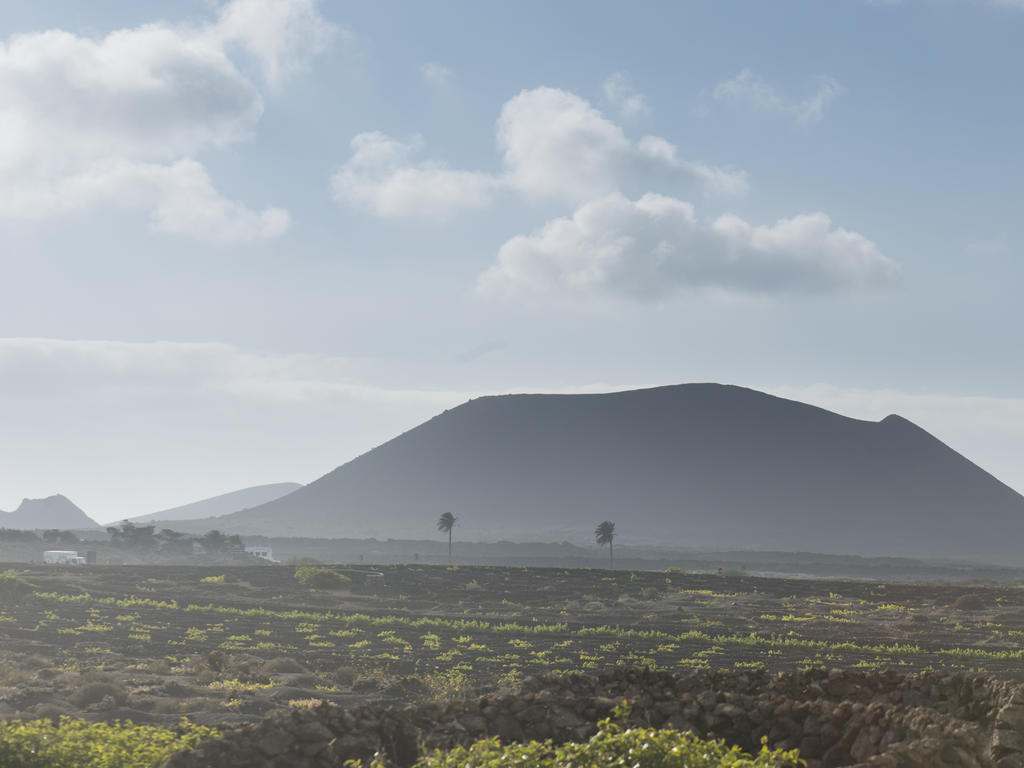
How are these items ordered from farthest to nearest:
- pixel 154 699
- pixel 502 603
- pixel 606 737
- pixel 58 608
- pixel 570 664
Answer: pixel 502 603 < pixel 58 608 < pixel 570 664 < pixel 154 699 < pixel 606 737

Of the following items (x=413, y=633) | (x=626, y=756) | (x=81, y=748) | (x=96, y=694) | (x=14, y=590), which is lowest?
(x=413, y=633)

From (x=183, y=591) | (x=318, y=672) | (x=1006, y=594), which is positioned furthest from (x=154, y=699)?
(x=1006, y=594)

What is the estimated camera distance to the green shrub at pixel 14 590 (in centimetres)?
4915

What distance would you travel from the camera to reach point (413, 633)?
1555 inches

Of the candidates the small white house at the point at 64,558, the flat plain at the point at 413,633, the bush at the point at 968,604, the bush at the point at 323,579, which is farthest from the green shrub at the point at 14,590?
the bush at the point at 968,604

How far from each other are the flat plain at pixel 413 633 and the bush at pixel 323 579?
82cm

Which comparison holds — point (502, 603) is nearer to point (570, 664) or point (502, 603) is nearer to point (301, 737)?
point (570, 664)

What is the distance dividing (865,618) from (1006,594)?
78.0 ft

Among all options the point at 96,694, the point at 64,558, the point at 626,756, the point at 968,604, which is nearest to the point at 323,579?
the point at 968,604

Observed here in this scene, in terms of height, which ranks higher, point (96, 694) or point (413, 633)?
point (96, 694)

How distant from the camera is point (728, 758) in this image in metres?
8.39

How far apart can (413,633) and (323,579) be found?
26.1m

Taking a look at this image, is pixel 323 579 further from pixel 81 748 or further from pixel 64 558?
pixel 81 748

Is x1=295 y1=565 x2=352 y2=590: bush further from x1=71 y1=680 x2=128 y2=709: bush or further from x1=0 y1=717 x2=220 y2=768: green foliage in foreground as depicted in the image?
x1=0 y1=717 x2=220 y2=768: green foliage in foreground
